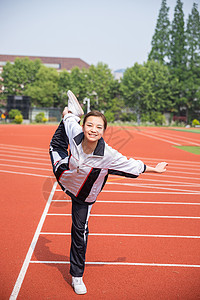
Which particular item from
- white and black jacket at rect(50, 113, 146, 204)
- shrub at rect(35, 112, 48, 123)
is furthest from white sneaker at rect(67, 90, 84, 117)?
shrub at rect(35, 112, 48, 123)

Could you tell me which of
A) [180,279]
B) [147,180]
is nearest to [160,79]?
[147,180]

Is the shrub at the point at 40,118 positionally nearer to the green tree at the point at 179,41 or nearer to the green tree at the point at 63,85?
the green tree at the point at 63,85

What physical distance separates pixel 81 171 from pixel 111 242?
1664mm

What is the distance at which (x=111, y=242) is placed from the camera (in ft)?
12.6

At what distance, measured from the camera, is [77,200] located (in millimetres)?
2648

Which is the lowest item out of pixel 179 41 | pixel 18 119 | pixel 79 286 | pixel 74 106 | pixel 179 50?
pixel 18 119

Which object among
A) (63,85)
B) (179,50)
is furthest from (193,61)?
(63,85)

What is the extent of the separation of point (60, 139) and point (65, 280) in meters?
1.27

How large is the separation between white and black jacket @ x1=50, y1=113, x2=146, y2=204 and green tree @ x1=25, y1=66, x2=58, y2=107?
49902mm

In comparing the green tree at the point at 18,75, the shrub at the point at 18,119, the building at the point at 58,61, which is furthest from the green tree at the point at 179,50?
the building at the point at 58,61

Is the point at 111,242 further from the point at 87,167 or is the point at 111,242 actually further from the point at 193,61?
the point at 193,61

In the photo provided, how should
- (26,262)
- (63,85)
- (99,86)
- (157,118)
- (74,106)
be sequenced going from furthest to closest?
(63,85) < (99,86) < (157,118) < (26,262) < (74,106)

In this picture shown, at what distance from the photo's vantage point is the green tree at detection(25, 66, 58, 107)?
5134cm

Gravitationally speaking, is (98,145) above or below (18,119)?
above
